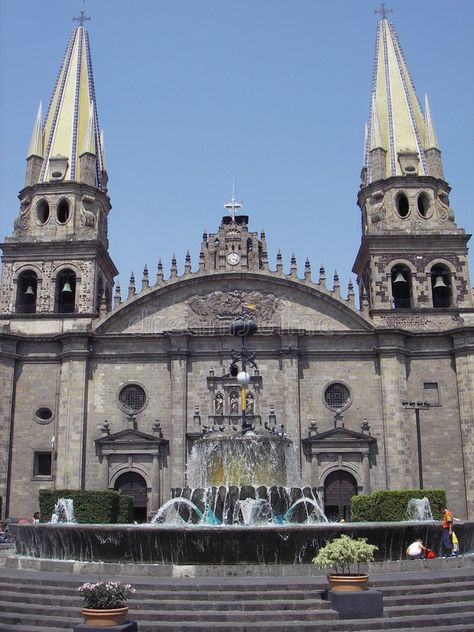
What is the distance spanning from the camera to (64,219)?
4431cm

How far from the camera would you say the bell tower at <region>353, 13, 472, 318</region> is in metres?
41.3

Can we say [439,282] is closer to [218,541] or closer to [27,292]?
[27,292]

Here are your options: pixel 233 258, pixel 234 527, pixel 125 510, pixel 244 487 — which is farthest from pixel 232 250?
pixel 234 527

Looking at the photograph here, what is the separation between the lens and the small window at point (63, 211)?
43.9 m

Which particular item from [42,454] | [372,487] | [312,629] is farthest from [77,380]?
[312,629]

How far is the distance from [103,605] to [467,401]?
30.5 meters

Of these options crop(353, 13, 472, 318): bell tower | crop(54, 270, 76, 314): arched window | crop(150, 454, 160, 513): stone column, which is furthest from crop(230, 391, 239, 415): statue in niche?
crop(54, 270, 76, 314): arched window

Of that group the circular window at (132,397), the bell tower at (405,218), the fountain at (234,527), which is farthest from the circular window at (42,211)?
the fountain at (234,527)

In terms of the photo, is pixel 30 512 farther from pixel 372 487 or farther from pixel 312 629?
pixel 312 629

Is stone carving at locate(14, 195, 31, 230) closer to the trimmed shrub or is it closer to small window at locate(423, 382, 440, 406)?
the trimmed shrub

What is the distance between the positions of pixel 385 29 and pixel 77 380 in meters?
30.6

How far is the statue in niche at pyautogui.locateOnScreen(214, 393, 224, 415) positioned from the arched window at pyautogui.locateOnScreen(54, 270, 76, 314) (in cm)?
1002

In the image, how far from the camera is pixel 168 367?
39.6 m

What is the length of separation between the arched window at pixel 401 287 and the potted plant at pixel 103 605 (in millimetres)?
32794
